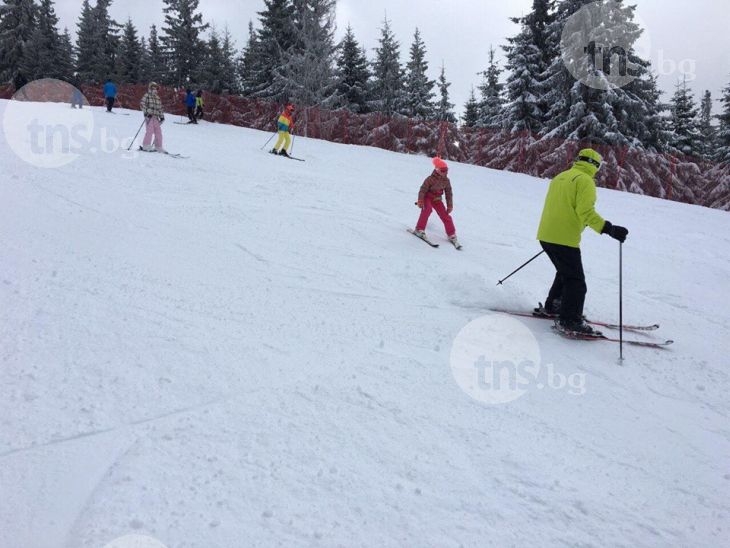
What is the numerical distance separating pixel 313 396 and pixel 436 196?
15.9 ft

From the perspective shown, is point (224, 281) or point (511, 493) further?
point (224, 281)

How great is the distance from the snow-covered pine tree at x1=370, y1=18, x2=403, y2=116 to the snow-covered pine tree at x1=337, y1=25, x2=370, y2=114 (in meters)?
0.84

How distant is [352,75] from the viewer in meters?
33.6

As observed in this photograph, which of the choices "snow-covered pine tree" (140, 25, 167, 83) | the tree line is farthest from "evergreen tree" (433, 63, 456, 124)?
"snow-covered pine tree" (140, 25, 167, 83)

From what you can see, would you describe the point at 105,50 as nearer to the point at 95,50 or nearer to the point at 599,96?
the point at 95,50

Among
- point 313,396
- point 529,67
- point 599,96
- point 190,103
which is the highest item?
point 529,67

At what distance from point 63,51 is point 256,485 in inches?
2149

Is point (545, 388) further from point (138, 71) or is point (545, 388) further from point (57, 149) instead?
point (138, 71)

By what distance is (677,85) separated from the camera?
32.6 metres

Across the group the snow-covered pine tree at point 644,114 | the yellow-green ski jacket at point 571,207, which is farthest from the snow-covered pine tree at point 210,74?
the yellow-green ski jacket at point 571,207

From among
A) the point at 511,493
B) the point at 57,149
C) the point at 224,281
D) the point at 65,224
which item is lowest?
the point at 511,493

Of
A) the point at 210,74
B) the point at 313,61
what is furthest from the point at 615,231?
the point at 210,74

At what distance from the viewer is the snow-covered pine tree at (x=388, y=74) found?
3416cm

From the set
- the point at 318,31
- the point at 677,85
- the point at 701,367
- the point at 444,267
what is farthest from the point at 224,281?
the point at 677,85
